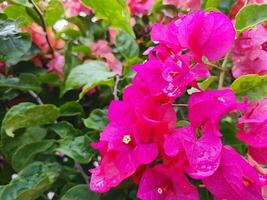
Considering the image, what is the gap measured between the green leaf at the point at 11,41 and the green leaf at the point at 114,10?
12 cm

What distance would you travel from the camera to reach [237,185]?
504mm

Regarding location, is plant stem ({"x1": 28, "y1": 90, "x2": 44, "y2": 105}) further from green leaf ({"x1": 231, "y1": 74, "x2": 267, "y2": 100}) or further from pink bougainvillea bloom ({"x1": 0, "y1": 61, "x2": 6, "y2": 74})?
green leaf ({"x1": 231, "y1": 74, "x2": 267, "y2": 100})

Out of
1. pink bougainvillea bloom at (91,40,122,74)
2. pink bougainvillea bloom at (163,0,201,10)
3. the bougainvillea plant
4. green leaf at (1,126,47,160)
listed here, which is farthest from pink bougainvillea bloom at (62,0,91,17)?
green leaf at (1,126,47,160)

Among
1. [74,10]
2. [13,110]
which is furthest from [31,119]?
[74,10]

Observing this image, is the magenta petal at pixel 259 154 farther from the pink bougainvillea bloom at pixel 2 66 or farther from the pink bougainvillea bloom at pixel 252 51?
the pink bougainvillea bloom at pixel 2 66

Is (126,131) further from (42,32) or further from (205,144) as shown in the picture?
(42,32)

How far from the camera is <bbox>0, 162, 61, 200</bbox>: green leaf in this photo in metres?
0.67

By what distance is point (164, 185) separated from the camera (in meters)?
0.54

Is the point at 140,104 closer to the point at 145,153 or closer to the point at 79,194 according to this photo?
the point at 145,153

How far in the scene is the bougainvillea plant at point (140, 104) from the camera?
526 mm

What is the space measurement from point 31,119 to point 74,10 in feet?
1.34

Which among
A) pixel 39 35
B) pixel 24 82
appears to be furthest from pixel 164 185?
pixel 39 35

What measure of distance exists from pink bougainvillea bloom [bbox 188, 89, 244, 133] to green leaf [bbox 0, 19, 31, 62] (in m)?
0.37

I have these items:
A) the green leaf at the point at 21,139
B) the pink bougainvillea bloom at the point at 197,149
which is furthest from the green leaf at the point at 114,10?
the pink bougainvillea bloom at the point at 197,149
